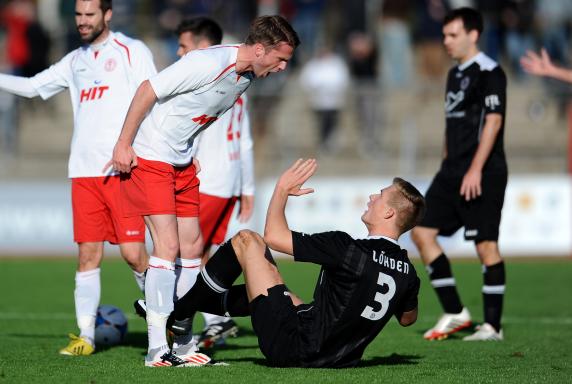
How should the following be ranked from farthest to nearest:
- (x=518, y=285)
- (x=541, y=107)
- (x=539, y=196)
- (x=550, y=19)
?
(x=550, y=19) < (x=541, y=107) < (x=539, y=196) < (x=518, y=285)

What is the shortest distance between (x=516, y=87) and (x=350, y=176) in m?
3.79

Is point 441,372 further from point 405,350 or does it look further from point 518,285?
point 518,285

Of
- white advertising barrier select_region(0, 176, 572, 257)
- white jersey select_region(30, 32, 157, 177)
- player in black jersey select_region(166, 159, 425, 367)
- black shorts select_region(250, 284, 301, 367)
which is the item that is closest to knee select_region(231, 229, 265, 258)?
player in black jersey select_region(166, 159, 425, 367)

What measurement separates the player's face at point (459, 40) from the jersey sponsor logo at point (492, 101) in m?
0.51

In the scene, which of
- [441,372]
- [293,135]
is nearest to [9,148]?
[293,135]

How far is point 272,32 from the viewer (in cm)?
712

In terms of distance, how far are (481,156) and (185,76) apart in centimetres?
330

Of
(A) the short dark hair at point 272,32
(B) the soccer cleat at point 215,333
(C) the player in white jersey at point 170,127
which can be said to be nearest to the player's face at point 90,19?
(C) the player in white jersey at point 170,127

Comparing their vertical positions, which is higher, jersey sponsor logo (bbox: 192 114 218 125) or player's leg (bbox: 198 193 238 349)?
jersey sponsor logo (bbox: 192 114 218 125)

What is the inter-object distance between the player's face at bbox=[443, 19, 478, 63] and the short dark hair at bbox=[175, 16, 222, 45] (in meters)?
2.10

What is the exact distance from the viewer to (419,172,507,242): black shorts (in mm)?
9562

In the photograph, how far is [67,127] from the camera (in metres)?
19.6

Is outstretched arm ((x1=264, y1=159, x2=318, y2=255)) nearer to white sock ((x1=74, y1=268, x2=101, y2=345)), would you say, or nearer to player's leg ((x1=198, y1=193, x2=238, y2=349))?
white sock ((x1=74, y1=268, x2=101, y2=345))

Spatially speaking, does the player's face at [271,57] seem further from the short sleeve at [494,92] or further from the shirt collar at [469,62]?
the shirt collar at [469,62]
